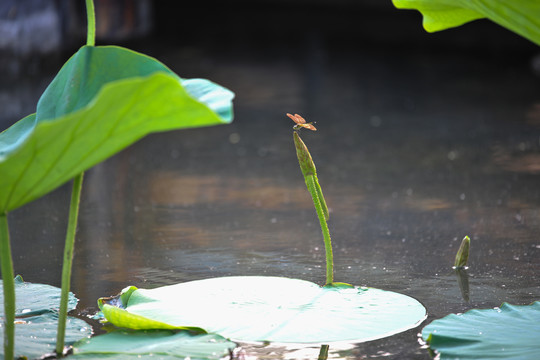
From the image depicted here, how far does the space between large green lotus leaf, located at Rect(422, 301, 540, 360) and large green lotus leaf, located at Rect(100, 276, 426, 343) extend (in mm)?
109

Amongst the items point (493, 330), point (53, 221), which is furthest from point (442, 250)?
point (53, 221)

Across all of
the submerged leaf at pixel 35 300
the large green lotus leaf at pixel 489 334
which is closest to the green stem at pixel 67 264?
the submerged leaf at pixel 35 300

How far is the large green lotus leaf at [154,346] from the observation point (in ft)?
3.88

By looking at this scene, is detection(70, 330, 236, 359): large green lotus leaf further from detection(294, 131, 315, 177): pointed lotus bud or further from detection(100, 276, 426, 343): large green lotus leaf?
detection(294, 131, 315, 177): pointed lotus bud

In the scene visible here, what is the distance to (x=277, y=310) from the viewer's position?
140 cm

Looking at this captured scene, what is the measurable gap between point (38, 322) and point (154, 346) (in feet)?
0.88

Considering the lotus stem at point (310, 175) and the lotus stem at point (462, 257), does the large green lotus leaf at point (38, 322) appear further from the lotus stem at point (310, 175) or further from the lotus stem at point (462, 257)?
the lotus stem at point (462, 257)

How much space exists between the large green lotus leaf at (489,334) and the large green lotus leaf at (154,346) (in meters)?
0.34

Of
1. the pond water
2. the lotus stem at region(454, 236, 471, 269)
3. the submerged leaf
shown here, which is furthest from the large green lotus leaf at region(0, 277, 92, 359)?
the lotus stem at region(454, 236, 471, 269)

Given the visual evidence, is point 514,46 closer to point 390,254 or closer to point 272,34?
point 272,34

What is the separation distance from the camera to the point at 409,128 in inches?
153

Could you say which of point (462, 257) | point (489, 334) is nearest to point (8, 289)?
point (489, 334)

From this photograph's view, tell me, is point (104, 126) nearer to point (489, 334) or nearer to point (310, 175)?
point (310, 175)

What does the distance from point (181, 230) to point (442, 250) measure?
73 centimetres
